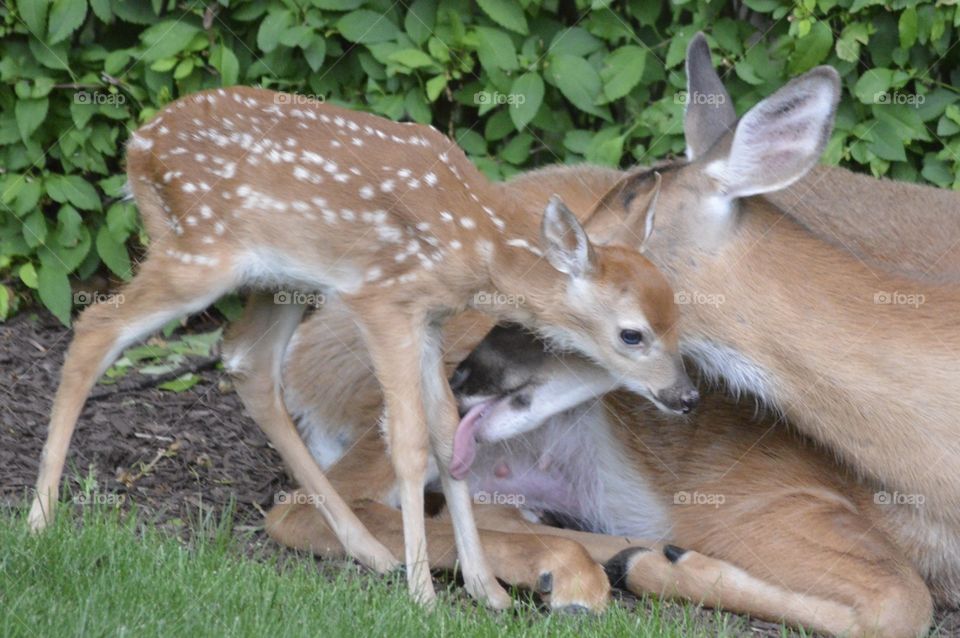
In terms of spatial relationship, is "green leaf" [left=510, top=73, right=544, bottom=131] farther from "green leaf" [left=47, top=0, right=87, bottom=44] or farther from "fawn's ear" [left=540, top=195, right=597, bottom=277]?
"fawn's ear" [left=540, top=195, right=597, bottom=277]

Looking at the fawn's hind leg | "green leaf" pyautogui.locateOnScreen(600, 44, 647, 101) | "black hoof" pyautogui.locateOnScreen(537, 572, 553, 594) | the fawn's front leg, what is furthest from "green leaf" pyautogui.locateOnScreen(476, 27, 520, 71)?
"black hoof" pyautogui.locateOnScreen(537, 572, 553, 594)

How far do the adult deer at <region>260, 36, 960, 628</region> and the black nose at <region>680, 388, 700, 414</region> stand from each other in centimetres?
37

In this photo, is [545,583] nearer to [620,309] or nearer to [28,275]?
[620,309]

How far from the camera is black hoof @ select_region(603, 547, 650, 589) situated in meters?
5.36

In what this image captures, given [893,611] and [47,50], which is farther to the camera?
[47,50]

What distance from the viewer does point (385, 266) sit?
15.9ft

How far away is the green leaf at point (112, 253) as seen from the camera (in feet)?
23.4

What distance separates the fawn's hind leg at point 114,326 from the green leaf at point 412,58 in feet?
7.26

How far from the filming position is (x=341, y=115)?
5176 millimetres

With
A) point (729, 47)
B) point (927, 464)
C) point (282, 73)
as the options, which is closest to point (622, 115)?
point (729, 47)

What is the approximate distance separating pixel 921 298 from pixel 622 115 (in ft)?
7.89

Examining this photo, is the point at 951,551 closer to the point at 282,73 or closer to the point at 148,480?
the point at 148,480

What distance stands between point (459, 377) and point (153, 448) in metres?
1.43

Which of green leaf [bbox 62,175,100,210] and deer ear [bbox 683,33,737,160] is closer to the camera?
deer ear [bbox 683,33,737,160]
